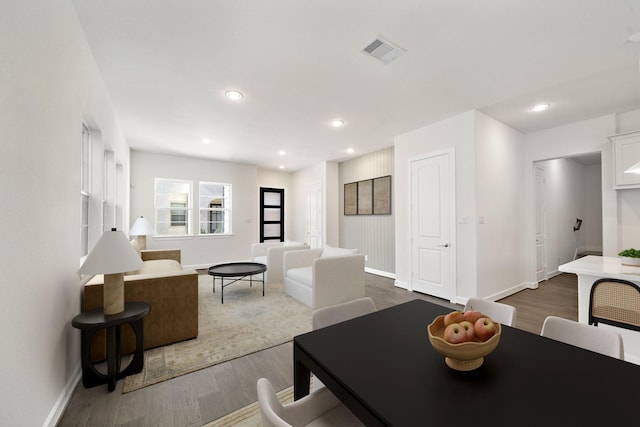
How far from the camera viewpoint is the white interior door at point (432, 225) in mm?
3963

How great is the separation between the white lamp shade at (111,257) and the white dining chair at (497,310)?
241 cm

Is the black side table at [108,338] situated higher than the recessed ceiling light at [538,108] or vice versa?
the recessed ceiling light at [538,108]

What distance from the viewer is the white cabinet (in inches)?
134

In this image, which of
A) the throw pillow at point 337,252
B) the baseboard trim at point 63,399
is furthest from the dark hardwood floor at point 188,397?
the throw pillow at point 337,252

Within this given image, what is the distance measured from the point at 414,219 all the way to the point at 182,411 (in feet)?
13.0


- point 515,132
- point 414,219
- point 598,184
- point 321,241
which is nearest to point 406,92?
point 414,219

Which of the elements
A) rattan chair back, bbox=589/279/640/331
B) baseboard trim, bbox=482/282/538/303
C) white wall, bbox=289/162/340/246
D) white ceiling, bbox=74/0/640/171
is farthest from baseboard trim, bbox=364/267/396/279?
rattan chair back, bbox=589/279/640/331

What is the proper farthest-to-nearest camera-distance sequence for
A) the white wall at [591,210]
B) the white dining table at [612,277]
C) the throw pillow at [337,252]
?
the white wall at [591,210]
the throw pillow at [337,252]
the white dining table at [612,277]

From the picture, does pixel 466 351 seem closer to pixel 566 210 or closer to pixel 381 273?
pixel 381 273

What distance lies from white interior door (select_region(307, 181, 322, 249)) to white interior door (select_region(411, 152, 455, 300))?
3044mm

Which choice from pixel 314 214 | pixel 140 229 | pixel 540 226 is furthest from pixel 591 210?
pixel 140 229

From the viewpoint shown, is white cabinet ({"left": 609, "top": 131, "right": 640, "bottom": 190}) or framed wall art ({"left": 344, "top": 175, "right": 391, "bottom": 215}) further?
framed wall art ({"left": 344, "top": 175, "right": 391, "bottom": 215})

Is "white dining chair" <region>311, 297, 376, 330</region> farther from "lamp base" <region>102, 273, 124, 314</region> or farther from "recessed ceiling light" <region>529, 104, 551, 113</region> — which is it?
"recessed ceiling light" <region>529, 104, 551, 113</region>

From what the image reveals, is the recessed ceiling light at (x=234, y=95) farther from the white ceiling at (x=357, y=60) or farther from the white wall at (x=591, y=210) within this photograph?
the white wall at (x=591, y=210)
